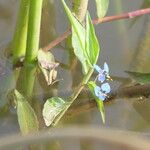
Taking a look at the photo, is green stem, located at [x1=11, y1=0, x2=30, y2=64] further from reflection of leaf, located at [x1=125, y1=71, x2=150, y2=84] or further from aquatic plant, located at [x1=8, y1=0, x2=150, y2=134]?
reflection of leaf, located at [x1=125, y1=71, x2=150, y2=84]

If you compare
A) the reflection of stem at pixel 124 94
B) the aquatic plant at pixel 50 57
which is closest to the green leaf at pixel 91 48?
the aquatic plant at pixel 50 57

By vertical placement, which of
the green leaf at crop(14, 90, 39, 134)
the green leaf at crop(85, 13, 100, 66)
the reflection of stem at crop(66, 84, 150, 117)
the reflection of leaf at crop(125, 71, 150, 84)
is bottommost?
the reflection of stem at crop(66, 84, 150, 117)

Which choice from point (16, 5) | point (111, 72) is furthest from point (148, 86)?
point (16, 5)

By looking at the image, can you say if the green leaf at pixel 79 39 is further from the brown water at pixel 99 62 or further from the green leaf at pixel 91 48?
the brown water at pixel 99 62

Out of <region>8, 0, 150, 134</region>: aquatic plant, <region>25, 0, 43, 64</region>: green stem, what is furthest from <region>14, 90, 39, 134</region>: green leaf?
<region>25, 0, 43, 64</region>: green stem

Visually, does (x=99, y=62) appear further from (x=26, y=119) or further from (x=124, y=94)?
(x=26, y=119)

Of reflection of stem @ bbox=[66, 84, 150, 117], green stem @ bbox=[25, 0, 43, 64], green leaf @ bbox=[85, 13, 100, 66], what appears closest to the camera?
green leaf @ bbox=[85, 13, 100, 66]
